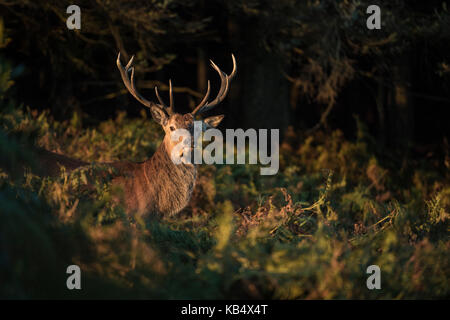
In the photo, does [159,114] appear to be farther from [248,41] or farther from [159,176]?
[248,41]

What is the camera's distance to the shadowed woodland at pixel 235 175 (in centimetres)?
344

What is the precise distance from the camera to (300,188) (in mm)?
8453

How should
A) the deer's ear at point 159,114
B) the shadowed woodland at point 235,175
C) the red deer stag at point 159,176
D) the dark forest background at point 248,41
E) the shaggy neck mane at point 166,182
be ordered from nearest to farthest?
the shadowed woodland at point 235,175 → the red deer stag at point 159,176 → the shaggy neck mane at point 166,182 → the deer's ear at point 159,114 → the dark forest background at point 248,41

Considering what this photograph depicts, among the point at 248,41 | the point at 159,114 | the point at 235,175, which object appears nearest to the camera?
the point at 159,114

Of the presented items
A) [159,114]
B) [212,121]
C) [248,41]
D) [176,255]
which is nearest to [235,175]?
[212,121]

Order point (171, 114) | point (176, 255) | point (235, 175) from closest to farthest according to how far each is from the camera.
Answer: point (176, 255) < point (171, 114) < point (235, 175)

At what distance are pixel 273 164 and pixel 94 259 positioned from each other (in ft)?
20.8

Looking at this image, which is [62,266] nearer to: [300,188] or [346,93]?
[300,188]

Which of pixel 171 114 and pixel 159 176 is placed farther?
pixel 171 114

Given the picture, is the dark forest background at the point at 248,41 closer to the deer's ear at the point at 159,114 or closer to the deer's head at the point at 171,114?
the deer's head at the point at 171,114

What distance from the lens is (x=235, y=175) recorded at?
8781mm

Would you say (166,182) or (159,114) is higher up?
(159,114)

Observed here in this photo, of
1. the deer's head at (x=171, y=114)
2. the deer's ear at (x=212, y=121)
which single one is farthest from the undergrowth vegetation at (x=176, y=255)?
the deer's ear at (x=212, y=121)

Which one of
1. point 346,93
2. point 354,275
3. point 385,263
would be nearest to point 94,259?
point 354,275
